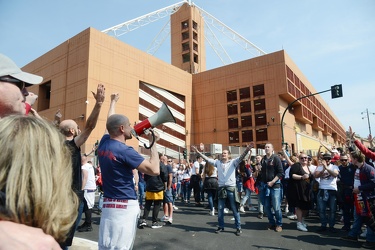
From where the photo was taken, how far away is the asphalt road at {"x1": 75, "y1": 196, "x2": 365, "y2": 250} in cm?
560

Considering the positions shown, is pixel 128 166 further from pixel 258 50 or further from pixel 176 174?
pixel 258 50

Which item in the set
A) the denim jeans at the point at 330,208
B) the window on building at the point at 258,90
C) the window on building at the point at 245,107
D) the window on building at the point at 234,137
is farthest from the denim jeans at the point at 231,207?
the window on building at the point at 245,107

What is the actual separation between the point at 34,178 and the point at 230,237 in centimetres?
604

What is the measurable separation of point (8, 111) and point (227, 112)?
40.8m

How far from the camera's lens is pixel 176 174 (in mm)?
14047

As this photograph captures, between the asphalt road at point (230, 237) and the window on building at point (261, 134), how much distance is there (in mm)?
30663

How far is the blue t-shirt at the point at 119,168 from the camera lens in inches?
122

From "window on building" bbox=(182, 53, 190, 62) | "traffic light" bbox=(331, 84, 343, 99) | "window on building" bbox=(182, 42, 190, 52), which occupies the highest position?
"window on building" bbox=(182, 42, 190, 52)

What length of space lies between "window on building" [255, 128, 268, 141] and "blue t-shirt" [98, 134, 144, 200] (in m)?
36.6

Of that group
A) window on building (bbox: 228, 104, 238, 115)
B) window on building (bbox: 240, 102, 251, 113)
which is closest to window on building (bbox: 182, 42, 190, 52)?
window on building (bbox: 228, 104, 238, 115)

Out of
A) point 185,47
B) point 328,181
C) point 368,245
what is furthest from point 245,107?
point 368,245

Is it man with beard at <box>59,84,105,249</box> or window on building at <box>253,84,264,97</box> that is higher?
window on building at <box>253,84,264,97</box>

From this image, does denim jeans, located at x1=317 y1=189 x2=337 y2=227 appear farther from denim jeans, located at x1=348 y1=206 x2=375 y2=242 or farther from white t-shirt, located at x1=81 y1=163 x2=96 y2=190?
white t-shirt, located at x1=81 y1=163 x2=96 y2=190

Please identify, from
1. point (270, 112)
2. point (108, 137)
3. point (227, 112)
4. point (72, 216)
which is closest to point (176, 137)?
point (227, 112)
